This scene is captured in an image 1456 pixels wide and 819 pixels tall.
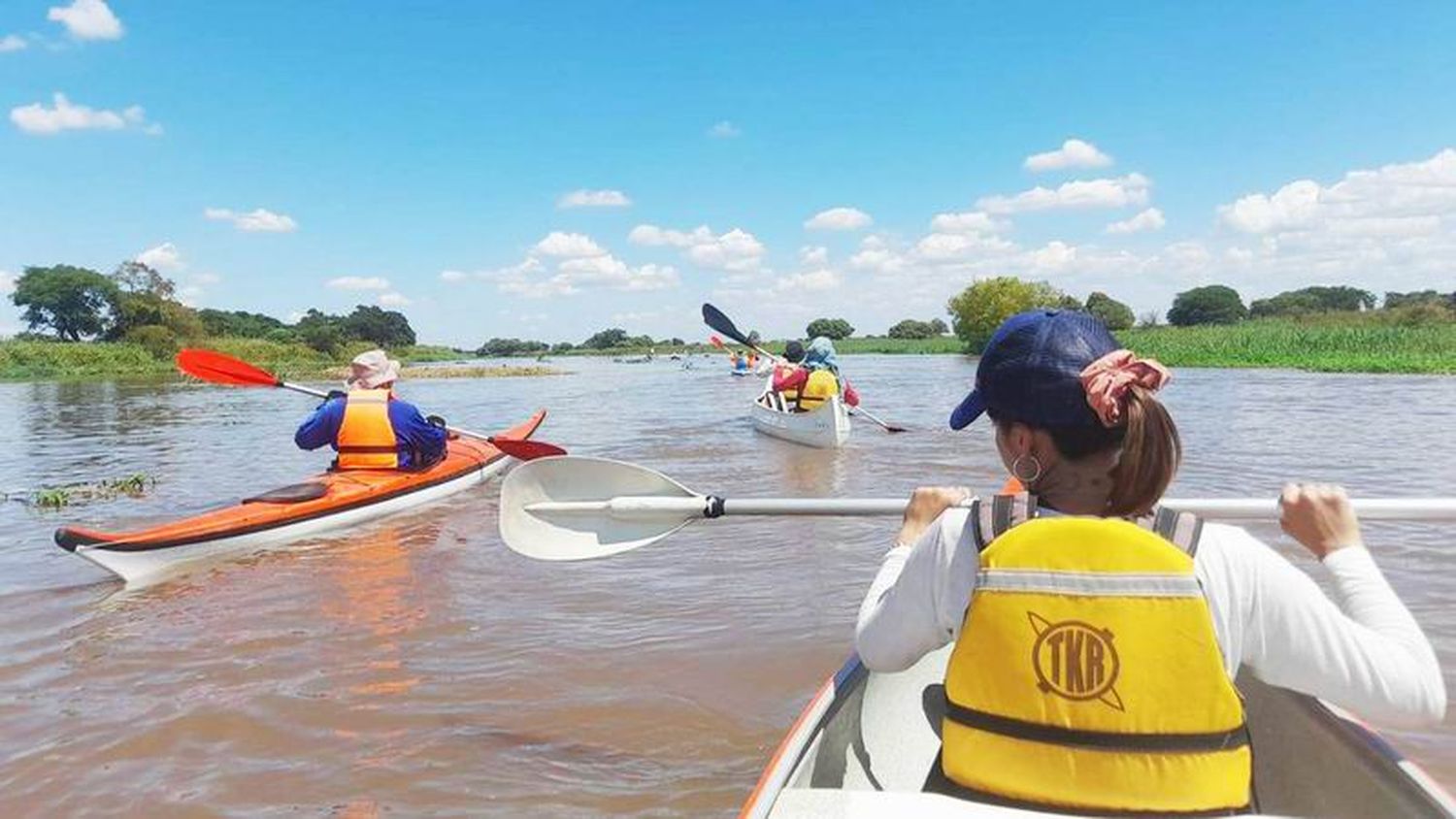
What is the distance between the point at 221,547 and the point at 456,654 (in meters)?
3.01

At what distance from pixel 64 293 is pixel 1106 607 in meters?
85.0

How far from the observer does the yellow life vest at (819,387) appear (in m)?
13.9

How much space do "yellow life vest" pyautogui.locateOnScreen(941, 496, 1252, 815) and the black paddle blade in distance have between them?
11220 mm

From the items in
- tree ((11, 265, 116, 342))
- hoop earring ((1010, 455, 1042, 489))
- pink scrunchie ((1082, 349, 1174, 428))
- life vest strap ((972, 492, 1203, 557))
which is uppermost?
tree ((11, 265, 116, 342))

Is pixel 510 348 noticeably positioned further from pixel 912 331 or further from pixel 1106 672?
pixel 1106 672

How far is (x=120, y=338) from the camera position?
2333 inches

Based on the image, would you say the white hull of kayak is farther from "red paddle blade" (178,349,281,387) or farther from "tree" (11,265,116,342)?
"tree" (11,265,116,342)

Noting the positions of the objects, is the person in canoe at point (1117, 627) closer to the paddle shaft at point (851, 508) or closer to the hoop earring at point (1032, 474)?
the hoop earring at point (1032, 474)

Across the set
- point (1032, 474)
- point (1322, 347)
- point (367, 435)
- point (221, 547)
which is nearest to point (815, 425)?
point (367, 435)

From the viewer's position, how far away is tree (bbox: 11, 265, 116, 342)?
69062 millimetres

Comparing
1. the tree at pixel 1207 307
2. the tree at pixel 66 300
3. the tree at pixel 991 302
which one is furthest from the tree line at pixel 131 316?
the tree at pixel 1207 307

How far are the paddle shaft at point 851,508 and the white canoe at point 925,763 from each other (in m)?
0.55

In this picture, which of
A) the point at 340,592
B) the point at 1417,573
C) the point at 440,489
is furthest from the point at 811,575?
the point at 440,489

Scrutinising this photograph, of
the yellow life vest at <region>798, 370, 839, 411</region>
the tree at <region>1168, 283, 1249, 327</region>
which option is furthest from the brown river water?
the tree at <region>1168, 283, 1249, 327</region>
